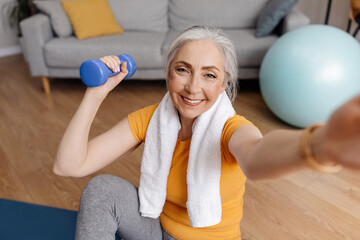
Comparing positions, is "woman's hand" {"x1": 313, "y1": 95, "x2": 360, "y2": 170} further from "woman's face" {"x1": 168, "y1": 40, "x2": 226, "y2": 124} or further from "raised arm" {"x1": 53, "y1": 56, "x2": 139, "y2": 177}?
"raised arm" {"x1": 53, "y1": 56, "x2": 139, "y2": 177}

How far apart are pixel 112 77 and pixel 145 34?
224 cm

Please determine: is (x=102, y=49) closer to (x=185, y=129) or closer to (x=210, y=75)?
(x=185, y=129)

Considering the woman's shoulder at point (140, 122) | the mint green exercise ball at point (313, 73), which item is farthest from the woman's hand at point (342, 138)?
the mint green exercise ball at point (313, 73)

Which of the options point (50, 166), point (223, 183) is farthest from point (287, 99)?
point (50, 166)

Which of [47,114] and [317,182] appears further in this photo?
[47,114]

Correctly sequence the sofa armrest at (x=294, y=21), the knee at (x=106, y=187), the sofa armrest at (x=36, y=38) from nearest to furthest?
1. the knee at (x=106, y=187)
2. the sofa armrest at (x=294, y=21)
3. the sofa armrest at (x=36, y=38)

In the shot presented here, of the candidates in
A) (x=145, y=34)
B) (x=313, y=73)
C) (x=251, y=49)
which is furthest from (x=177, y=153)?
(x=145, y=34)

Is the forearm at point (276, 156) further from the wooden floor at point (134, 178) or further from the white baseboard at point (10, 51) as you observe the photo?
the white baseboard at point (10, 51)

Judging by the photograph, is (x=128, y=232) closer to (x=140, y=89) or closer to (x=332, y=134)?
(x=332, y=134)

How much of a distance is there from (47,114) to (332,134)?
2.69 metres

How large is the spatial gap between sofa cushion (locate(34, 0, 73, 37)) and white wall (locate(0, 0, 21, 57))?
175 cm

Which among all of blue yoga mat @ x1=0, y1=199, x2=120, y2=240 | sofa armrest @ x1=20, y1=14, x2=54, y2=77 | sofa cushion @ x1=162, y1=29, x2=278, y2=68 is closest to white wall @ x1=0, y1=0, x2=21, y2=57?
sofa armrest @ x1=20, y1=14, x2=54, y2=77

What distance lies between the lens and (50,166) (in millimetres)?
2027

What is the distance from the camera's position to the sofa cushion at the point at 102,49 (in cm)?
281
